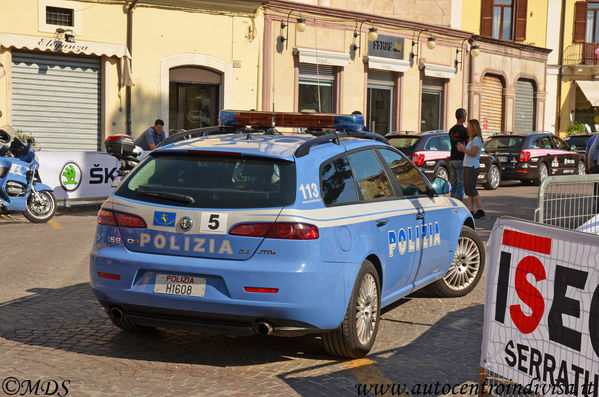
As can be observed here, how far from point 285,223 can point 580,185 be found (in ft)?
6.69

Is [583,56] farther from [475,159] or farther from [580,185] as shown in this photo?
[580,185]

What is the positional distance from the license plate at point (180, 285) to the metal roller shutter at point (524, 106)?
31.2m

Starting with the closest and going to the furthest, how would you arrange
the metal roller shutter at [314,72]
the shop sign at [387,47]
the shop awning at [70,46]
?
1. the shop awning at [70,46]
2. the metal roller shutter at [314,72]
3. the shop sign at [387,47]

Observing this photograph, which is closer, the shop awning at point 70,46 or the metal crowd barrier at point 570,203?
the metal crowd barrier at point 570,203

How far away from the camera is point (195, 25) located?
2231 centimetres

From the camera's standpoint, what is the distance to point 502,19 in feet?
117

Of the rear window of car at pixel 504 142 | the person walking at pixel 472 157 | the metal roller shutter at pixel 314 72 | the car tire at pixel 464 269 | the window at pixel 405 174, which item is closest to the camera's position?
the window at pixel 405 174

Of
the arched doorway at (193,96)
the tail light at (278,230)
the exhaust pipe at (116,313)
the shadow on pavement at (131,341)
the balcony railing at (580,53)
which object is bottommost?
the shadow on pavement at (131,341)

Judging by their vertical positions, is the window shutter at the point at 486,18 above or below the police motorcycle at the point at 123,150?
above

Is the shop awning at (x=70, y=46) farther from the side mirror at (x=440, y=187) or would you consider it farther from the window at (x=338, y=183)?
the window at (x=338, y=183)

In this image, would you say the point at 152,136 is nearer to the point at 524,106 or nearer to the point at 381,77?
the point at 381,77

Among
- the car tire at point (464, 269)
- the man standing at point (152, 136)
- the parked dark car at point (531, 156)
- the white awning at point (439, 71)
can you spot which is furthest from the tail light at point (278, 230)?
the white awning at point (439, 71)

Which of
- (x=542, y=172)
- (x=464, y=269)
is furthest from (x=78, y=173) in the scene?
(x=542, y=172)

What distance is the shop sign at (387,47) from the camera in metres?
27.0
